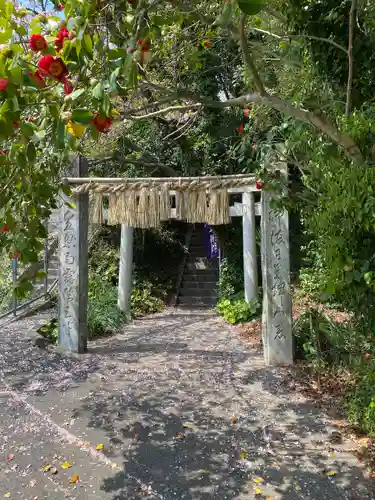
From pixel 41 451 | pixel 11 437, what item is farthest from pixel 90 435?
pixel 11 437

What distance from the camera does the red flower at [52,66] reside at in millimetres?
1177

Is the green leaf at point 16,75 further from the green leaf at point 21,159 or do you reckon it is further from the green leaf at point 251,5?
the green leaf at point 251,5

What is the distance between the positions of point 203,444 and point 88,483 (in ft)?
2.66

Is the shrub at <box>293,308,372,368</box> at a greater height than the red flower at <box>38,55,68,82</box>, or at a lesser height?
lesser

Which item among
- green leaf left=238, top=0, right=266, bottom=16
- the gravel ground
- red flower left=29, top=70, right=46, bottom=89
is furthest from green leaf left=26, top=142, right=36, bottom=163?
the gravel ground

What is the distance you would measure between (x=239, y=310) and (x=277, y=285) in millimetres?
2759

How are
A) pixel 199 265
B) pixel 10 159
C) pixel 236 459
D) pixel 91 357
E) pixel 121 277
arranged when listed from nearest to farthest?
pixel 10 159 → pixel 236 459 → pixel 91 357 → pixel 121 277 → pixel 199 265

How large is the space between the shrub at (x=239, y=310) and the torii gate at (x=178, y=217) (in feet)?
7.21

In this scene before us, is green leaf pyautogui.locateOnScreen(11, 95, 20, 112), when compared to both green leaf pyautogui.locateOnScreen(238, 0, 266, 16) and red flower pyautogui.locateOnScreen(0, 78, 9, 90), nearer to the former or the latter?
red flower pyautogui.locateOnScreen(0, 78, 9, 90)

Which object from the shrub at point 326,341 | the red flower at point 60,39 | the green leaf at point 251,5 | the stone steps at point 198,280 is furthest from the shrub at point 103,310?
the green leaf at point 251,5

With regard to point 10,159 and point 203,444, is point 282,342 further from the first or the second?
point 10,159

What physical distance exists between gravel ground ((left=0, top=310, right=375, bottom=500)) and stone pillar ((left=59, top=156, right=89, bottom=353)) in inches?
10.0

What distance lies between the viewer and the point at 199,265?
1016cm

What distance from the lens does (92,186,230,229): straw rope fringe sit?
4975 mm
